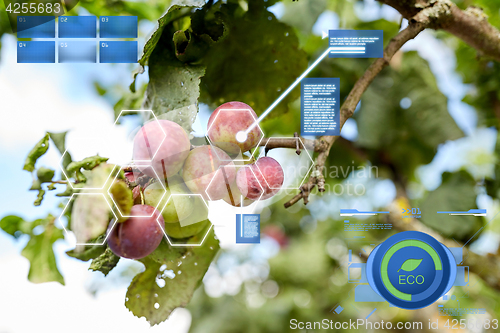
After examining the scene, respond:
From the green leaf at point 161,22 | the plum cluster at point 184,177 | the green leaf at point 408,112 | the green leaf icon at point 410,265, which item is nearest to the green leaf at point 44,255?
the plum cluster at point 184,177

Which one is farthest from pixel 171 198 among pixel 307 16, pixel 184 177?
pixel 307 16

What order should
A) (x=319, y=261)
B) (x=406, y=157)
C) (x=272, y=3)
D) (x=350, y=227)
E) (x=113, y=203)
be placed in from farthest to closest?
1. (x=319, y=261)
2. (x=406, y=157)
3. (x=350, y=227)
4. (x=272, y=3)
5. (x=113, y=203)

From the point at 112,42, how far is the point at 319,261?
1.12m

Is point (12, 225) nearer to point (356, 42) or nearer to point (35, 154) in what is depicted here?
point (35, 154)

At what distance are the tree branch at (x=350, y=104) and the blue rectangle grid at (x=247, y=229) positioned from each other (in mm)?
102

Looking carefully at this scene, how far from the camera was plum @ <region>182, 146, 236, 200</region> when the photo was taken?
12.8 inches

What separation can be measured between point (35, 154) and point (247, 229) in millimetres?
264

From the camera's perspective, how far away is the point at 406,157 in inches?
32.4

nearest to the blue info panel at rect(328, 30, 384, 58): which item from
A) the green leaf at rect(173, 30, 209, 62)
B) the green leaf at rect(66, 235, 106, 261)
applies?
the green leaf at rect(173, 30, 209, 62)

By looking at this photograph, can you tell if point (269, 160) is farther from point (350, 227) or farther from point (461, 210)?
point (461, 210)

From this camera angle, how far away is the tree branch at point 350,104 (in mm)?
352

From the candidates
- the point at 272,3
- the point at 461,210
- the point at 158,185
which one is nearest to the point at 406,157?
the point at 461,210

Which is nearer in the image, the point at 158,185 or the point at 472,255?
the point at 158,185

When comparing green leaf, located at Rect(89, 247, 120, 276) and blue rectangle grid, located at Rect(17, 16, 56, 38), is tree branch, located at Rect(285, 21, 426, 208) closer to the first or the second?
green leaf, located at Rect(89, 247, 120, 276)
